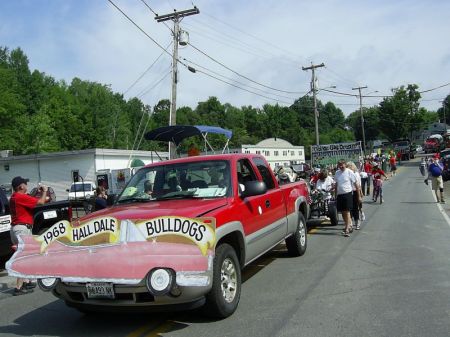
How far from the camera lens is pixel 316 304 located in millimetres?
5906

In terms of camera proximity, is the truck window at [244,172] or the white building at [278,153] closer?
the truck window at [244,172]

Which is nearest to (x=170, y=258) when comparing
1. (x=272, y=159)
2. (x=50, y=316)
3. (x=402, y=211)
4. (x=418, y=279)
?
(x=50, y=316)

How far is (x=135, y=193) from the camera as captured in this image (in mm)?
6602

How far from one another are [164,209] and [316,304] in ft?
7.18

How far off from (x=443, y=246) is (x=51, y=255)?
7.45m

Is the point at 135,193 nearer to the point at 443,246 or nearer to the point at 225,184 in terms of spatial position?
the point at 225,184

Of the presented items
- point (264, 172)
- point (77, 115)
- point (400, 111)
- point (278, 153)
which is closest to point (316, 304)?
point (264, 172)

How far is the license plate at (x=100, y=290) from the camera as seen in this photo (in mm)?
4820

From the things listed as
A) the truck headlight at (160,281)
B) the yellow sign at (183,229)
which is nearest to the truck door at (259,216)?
the yellow sign at (183,229)

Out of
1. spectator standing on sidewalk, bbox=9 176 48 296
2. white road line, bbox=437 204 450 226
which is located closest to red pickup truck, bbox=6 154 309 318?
spectator standing on sidewalk, bbox=9 176 48 296

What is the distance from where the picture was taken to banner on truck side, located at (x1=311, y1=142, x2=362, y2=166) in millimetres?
24889

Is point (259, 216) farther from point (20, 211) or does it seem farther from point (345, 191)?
point (345, 191)

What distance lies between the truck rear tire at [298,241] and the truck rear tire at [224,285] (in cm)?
319

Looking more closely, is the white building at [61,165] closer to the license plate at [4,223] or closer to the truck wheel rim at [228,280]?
the license plate at [4,223]
